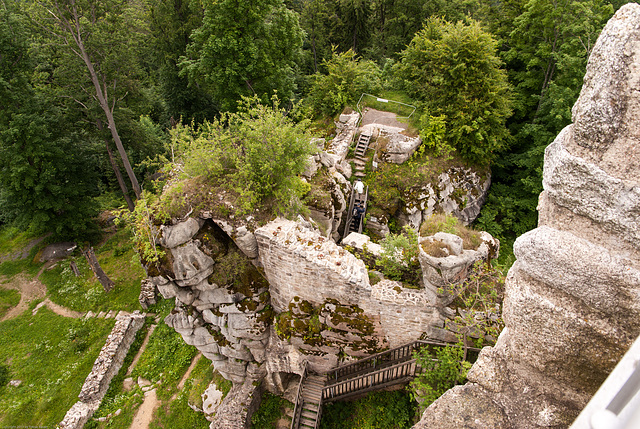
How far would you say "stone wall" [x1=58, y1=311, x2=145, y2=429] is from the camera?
447 inches

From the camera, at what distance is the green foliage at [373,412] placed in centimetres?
903

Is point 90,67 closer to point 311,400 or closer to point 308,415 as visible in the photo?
point 311,400

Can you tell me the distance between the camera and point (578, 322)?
3236 millimetres

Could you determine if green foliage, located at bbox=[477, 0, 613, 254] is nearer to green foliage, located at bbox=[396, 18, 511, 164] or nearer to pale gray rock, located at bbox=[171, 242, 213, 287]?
green foliage, located at bbox=[396, 18, 511, 164]

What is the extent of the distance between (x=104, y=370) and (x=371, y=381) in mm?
10380

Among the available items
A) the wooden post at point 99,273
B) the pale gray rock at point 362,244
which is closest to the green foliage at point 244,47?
the pale gray rock at point 362,244

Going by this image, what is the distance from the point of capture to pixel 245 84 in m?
17.8

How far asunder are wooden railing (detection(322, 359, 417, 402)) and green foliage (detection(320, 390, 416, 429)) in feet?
1.31

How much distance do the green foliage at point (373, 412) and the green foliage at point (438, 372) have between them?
52.1 inches

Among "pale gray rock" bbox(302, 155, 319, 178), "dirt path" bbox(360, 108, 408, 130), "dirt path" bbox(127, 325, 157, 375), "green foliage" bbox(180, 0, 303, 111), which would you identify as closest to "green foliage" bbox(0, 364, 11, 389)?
"dirt path" bbox(127, 325, 157, 375)

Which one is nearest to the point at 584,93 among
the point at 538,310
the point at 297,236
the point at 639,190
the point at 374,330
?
the point at 639,190

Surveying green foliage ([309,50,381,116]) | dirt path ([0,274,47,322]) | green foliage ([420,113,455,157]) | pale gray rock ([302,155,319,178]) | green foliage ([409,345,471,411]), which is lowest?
dirt path ([0,274,47,322])

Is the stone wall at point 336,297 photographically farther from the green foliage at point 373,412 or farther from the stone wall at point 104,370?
the stone wall at point 104,370

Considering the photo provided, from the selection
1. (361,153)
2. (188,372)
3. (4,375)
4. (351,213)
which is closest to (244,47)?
(361,153)
